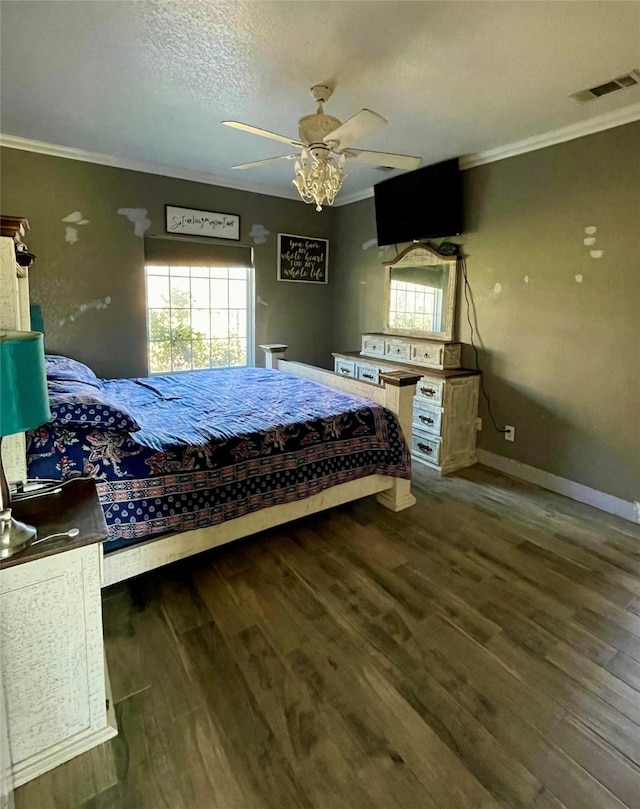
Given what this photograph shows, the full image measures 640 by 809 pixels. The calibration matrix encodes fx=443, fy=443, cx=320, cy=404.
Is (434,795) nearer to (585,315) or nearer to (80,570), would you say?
(80,570)

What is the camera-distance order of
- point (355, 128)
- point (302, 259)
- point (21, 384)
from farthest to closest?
point (302, 259), point (355, 128), point (21, 384)

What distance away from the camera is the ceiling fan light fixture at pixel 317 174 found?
92.5 inches

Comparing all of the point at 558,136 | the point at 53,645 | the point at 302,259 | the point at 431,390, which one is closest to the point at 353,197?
the point at 302,259

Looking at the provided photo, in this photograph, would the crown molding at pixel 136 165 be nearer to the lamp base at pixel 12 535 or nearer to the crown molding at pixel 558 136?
the crown molding at pixel 558 136

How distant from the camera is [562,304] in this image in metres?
3.24

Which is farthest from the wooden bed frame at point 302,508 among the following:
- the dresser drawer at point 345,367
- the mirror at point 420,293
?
the mirror at point 420,293

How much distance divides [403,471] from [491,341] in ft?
5.10

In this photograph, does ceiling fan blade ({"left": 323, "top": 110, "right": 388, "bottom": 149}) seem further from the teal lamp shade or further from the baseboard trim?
the baseboard trim

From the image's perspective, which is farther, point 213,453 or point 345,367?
point 345,367

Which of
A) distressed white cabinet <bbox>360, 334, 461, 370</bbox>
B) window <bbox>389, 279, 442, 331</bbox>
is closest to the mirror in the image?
window <bbox>389, 279, 442, 331</bbox>

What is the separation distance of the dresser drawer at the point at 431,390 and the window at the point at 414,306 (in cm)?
66

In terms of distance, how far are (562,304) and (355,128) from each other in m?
2.06

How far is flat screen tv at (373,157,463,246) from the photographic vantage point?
3.78 meters

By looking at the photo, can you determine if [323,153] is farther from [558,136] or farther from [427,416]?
[427,416]
